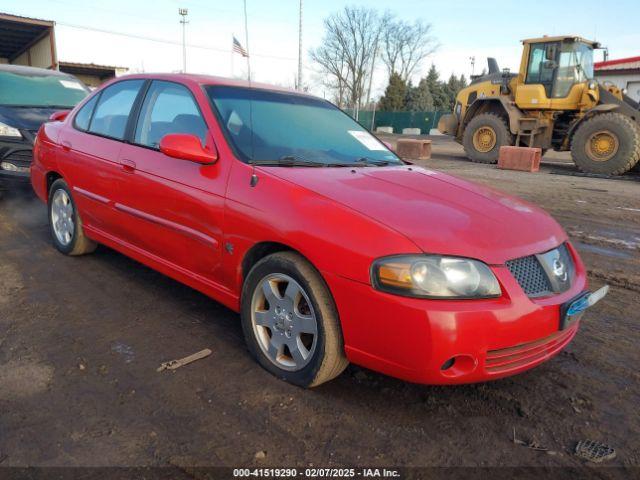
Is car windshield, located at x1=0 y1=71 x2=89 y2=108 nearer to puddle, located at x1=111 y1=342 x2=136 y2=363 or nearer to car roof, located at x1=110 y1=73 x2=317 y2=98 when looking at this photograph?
car roof, located at x1=110 y1=73 x2=317 y2=98

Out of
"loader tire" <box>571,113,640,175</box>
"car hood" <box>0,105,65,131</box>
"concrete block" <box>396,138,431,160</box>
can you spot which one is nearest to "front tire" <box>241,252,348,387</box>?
"car hood" <box>0,105,65,131</box>

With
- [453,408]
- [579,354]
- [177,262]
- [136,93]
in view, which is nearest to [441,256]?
[453,408]

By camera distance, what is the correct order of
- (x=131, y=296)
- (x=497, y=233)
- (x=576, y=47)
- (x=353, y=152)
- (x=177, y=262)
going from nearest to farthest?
(x=497, y=233) < (x=177, y=262) < (x=353, y=152) < (x=131, y=296) < (x=576, y=47)

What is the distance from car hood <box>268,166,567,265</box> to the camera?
229 cm

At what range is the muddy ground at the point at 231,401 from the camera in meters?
2.14

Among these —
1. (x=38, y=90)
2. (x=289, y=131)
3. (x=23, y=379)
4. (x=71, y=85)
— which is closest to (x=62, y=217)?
(x=23, y=379)

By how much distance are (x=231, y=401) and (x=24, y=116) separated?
594 cm

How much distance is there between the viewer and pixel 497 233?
244 centimetres

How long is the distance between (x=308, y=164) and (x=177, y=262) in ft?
3.46

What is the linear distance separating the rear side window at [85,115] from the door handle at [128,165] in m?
0.92

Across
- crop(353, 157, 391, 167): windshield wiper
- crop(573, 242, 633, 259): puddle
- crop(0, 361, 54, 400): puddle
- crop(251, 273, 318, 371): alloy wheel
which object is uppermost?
crop(353, 157, 391, 167): windshield wiper

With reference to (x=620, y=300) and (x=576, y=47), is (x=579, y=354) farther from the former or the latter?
(x=576, y=47)

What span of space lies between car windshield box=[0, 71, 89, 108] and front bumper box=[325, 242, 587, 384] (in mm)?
6922

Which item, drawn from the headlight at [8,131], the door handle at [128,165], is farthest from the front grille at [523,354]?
the headlight at [8,131]
